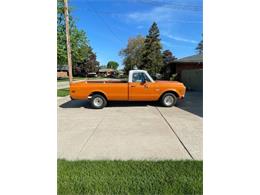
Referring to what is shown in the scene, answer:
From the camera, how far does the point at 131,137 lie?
5.75 metres

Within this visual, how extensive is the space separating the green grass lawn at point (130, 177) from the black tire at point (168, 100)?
6.95 metres

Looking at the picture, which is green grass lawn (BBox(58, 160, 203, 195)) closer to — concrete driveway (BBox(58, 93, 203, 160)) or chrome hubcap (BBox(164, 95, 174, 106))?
concrete driveway (BBox(58, 93, 203, 160))

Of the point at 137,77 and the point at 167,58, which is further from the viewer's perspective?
the point at 167,58

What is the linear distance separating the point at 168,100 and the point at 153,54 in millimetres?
39292

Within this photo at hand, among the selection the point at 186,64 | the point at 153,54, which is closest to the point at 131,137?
the point at 186,64

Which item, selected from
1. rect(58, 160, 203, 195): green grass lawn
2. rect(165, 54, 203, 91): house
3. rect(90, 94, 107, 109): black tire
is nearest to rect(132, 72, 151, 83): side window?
rect(90, 94, 107, 109): black tire

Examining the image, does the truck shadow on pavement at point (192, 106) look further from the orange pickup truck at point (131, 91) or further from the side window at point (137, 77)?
the side window at point (137, 77)

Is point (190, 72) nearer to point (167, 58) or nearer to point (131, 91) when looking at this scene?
point (131, 91)

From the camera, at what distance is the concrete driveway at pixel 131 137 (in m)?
4.56

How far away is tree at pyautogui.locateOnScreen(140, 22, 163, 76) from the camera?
48.0 m

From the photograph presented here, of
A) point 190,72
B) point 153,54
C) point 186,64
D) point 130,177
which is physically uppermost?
point 153,54
